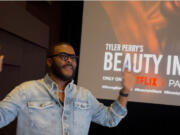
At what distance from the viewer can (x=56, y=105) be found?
1354 millimetres

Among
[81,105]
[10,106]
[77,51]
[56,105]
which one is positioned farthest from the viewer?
[77,51]

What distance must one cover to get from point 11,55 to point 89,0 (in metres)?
1.25

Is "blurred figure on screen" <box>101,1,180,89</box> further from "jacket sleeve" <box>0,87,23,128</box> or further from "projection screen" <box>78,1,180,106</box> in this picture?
"jacket sleeve" <box>0,87,23,128</box>

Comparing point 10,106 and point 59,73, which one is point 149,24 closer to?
point 59,73

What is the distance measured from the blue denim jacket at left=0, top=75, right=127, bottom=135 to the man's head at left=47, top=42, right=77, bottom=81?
0.22 feet

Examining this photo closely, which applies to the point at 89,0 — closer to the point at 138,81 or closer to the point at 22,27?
the point at 22,27

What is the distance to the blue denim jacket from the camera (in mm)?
1286

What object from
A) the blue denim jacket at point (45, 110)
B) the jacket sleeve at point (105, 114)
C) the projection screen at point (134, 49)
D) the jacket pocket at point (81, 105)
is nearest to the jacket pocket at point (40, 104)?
the blue denim jacket at point (45, 110)

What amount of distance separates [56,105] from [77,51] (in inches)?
77.6

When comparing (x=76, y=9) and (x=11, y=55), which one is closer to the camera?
(x=11, y=55)

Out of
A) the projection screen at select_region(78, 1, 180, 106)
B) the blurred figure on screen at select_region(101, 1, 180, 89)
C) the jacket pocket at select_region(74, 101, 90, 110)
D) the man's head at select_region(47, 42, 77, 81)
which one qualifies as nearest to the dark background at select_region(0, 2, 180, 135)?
the projection screen at select_region(78, 1, 180, 106)

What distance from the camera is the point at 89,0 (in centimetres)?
283

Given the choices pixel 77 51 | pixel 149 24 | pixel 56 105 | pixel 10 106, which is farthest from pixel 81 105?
pixel 77 51

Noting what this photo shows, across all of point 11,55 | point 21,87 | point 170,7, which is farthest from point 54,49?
point 170,7
